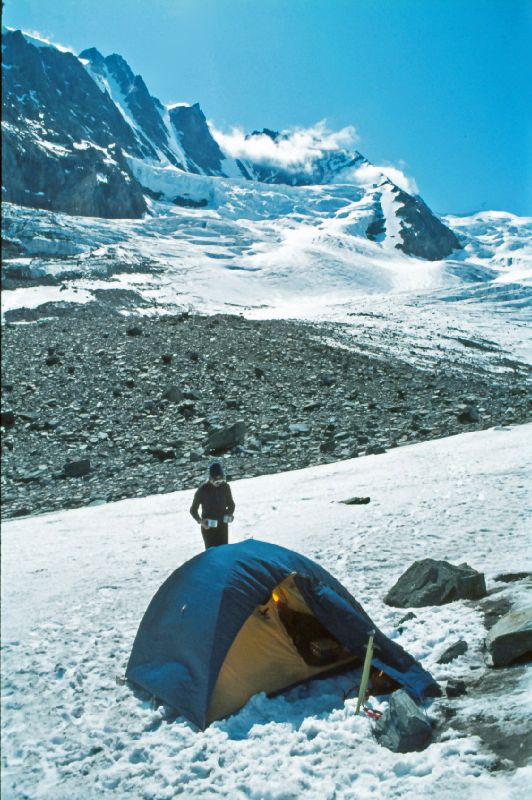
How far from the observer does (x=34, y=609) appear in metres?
9.25

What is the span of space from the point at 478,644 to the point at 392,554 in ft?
12.7

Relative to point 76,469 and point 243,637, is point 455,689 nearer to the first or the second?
point 243,637

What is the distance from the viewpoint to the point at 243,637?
7090 mm

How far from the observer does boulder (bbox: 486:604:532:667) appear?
6.66 meters

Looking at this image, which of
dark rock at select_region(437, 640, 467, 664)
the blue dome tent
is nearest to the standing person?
the blue dome tent

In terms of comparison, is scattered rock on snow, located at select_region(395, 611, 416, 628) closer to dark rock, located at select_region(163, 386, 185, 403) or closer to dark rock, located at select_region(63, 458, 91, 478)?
dark rock, located at select_region(63, 458, 91, 478)

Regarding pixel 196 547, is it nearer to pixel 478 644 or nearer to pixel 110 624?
pixel 110 624

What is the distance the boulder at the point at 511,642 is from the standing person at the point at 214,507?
180 inches

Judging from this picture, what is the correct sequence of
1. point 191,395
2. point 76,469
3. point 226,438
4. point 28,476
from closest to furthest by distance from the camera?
point 28,476
point 76,469
point 226,438
point 191,395

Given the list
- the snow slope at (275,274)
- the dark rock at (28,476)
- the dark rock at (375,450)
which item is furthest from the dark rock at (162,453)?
the snow slope at (275,274)

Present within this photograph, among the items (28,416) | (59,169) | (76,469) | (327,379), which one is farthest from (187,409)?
(59,169)

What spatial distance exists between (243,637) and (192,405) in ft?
59.8

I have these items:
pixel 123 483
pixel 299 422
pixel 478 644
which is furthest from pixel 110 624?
pixel 299 422

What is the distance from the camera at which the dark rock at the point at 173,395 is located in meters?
25.4
